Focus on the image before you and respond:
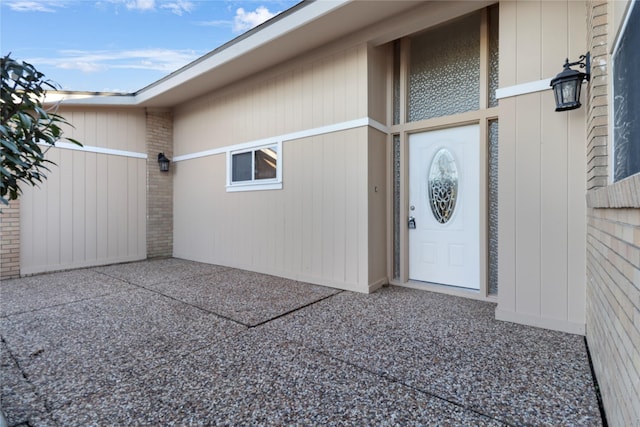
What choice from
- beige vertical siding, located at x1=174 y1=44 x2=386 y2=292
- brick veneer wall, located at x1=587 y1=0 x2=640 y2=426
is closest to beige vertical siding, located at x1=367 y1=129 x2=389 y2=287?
beige vertical siding, located at x1=174 y1=44 x2=386 y2=292

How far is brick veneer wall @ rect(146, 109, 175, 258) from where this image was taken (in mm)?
6492

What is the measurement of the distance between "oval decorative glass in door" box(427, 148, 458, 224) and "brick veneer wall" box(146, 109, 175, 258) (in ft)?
18.1

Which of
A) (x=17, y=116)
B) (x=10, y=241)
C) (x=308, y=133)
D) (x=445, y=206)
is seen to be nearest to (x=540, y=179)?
(x=445, y=206)

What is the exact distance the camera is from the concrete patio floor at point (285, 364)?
64.7 inches

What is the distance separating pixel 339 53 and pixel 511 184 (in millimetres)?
2734

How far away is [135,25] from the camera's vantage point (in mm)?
5957

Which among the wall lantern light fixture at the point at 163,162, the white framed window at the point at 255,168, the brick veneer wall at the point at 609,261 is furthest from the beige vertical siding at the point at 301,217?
the brick veneer wall at the point at 609,261

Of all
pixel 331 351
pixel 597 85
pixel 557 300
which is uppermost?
pixel 597 85

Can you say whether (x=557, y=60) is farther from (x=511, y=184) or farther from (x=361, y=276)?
(x=361, y=276)

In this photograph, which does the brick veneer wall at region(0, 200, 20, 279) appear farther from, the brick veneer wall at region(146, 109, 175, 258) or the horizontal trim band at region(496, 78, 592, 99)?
the horizontal trim band at region(496, 78, 592, 99)

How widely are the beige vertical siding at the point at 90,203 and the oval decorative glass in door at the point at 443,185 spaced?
5.72 meters

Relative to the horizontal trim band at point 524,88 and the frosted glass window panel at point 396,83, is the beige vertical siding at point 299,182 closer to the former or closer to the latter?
the frosted glass window panel at point 396,83

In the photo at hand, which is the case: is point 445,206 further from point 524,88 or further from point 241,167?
point 241,167

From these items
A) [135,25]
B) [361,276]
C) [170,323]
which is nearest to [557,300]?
[361,276]
